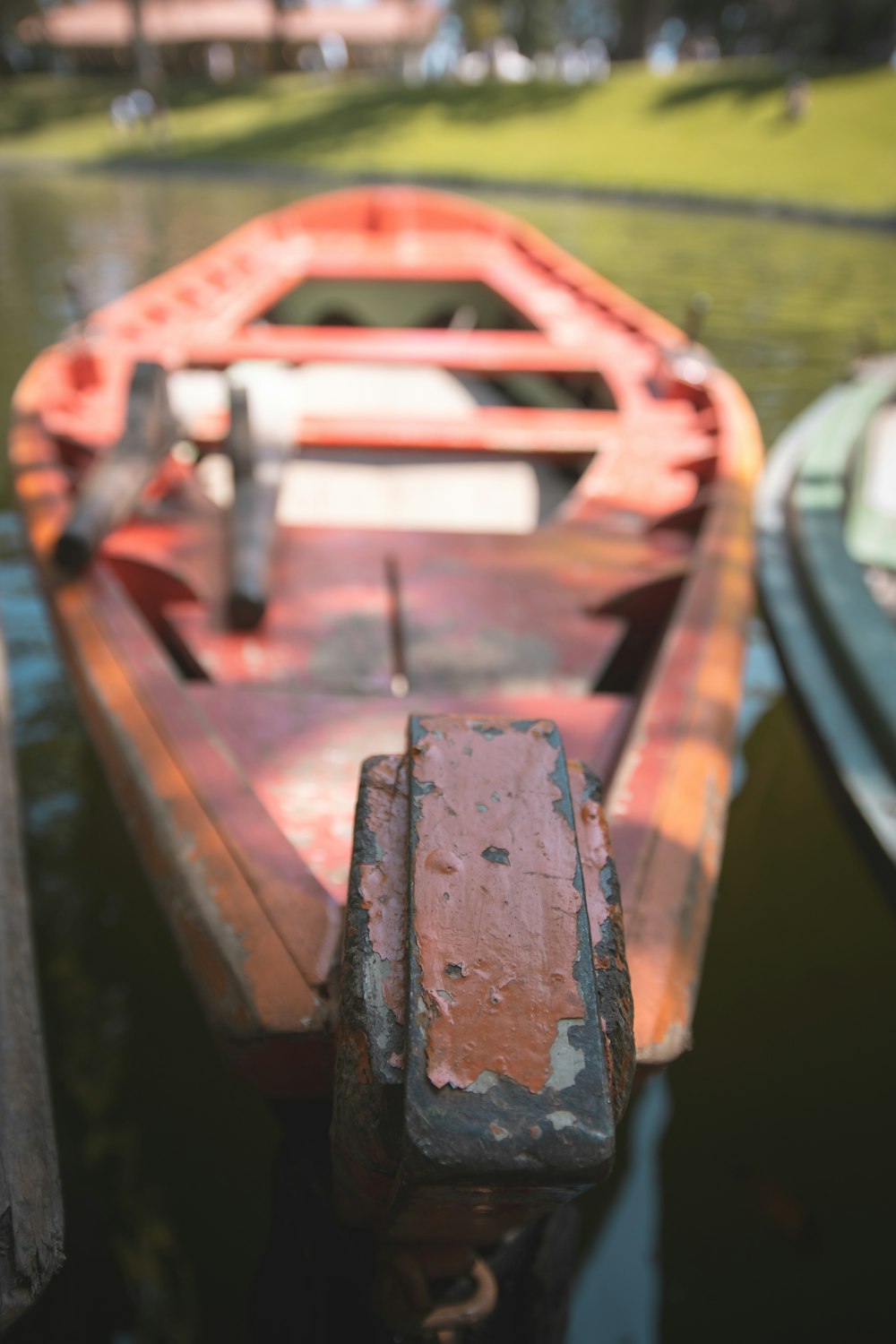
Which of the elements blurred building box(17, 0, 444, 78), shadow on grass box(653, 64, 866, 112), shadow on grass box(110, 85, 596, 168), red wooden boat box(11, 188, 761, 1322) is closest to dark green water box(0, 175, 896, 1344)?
red wooden boat box(11, 188, 761, 1322)

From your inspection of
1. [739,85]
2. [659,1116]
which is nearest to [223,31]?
[739,85]

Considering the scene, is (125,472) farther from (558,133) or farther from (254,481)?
(558,133)

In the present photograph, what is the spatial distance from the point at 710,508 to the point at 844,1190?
1665 mm

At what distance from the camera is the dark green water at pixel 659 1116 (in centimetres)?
192

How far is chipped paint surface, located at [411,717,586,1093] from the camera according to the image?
78cm

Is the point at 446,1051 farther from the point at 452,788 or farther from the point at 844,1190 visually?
the point at 844,1190

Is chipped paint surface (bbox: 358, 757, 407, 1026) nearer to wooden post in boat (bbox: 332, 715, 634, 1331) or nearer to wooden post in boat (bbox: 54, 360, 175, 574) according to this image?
wooden post in boat (bbox: 332, 715, 634, 1331)

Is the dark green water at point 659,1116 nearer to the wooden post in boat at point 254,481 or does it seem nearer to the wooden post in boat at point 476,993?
the wooden post in boat at point 476,993

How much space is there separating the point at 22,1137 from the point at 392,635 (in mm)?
1366

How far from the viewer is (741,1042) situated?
8.19 ft

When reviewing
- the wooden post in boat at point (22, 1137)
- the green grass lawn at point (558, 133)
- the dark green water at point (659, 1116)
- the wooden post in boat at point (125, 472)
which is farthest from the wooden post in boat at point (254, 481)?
the green grass lawn at point (558, 133)

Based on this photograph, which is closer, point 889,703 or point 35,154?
point 889,703

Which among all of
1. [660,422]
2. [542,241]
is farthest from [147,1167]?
[542,241]

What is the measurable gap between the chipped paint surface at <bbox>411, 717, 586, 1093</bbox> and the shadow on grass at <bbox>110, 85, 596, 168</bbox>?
27056 millimetres
